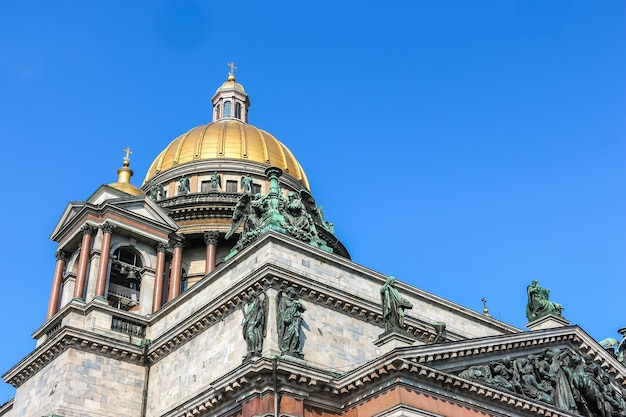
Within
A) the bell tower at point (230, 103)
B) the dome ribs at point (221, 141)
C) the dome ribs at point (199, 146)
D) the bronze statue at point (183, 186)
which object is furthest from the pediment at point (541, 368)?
the bell tower at point (230, 103)

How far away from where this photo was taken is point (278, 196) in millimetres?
32844

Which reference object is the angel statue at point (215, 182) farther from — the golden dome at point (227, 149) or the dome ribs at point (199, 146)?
the dome ribs at point (199, 146)

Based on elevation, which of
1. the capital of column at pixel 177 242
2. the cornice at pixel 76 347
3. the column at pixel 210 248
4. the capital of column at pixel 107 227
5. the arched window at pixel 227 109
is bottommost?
the cornice at pixel 76 347

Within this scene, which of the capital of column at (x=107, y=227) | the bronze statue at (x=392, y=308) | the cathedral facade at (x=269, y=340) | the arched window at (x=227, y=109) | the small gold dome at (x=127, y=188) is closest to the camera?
the cathedral facade at (x=269, y=340)

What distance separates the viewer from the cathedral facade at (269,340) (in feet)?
85.8

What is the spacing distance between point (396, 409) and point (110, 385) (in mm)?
12673

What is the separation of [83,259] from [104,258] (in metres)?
0.94

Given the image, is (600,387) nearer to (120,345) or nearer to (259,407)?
(259,407)

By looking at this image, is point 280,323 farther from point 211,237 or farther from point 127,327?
point 211,237

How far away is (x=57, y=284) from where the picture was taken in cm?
3744

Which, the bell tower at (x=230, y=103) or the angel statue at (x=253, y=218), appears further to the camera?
the bell tower at (x=230, y=103)

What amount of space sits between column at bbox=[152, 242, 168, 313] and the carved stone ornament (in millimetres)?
15469

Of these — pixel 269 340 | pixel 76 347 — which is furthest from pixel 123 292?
pixel 269 340

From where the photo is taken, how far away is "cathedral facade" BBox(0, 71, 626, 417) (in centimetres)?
2616
